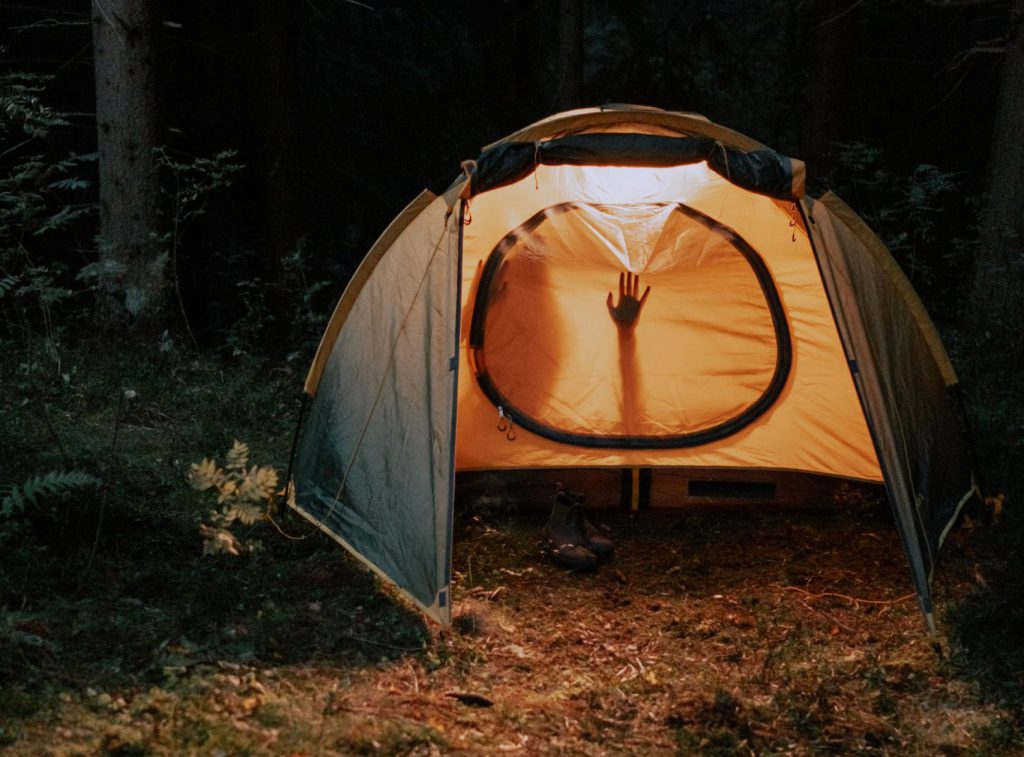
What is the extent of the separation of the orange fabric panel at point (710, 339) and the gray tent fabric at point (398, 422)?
814 millimetres

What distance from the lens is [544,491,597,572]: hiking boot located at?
4.62 m

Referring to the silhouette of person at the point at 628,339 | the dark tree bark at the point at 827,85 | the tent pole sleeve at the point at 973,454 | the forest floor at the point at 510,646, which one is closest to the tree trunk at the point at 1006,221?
the dark tree bark at the point at 827,85

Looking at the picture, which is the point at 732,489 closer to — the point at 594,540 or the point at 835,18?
the point at 594,540

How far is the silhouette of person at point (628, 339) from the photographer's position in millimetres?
5355

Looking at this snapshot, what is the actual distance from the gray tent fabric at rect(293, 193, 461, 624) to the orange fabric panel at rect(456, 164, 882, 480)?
81 centimetres

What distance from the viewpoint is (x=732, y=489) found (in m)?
5.39

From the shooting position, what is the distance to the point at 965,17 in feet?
40.4

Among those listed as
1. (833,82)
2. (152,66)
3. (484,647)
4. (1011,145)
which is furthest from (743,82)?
(484,647)

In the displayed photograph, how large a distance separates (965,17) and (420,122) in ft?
→ 22.1

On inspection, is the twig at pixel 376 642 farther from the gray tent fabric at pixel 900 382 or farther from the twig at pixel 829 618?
the gray tent fabric at pixel 900 382

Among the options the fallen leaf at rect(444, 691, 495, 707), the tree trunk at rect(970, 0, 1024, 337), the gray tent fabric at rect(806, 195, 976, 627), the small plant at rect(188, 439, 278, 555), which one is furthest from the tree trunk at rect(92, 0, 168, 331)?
the tree trunk at rect(970, 0, 1024, 337)

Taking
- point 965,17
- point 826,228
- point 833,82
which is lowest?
point 826,228

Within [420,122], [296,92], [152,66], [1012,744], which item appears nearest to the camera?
[1012,744]

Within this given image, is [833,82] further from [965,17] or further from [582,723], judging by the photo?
[582,723]
